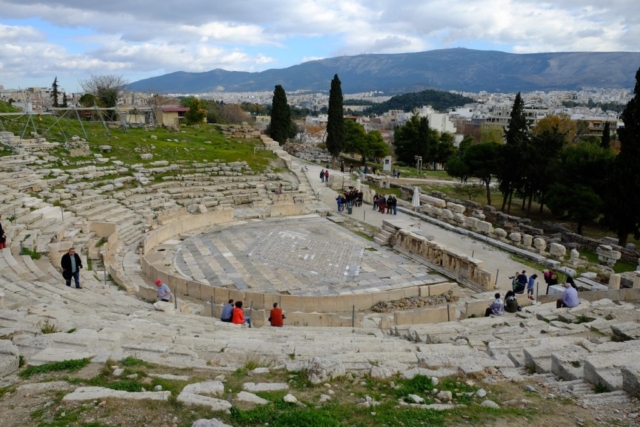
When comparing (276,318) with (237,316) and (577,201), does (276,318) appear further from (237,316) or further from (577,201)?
(577,201)

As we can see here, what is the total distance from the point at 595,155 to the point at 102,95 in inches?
2009

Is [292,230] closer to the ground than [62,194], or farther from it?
closer to the ground

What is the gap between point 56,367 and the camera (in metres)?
6.52

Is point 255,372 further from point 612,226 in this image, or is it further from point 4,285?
point 612,226

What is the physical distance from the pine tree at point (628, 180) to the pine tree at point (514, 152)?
8005 mm

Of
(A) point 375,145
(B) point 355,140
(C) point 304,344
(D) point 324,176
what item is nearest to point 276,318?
(C) point 304,344

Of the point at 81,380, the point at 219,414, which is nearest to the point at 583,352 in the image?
the point at 219,414

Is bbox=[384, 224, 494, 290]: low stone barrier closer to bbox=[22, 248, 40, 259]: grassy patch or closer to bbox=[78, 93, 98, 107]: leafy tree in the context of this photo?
bbox=[22, 248, 40, 259]: grassy patch

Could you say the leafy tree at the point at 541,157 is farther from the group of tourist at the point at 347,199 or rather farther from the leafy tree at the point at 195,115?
the leafy tree at the point at 195,115

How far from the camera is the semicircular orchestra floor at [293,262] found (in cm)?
1617

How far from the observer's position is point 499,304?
12703 millimetres

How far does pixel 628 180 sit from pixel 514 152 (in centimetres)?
937

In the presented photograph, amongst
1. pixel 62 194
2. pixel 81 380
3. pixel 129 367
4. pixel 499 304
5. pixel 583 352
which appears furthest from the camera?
pixel 62 194

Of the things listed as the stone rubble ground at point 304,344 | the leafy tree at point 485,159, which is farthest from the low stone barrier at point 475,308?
the leafy tree at point 485,159
